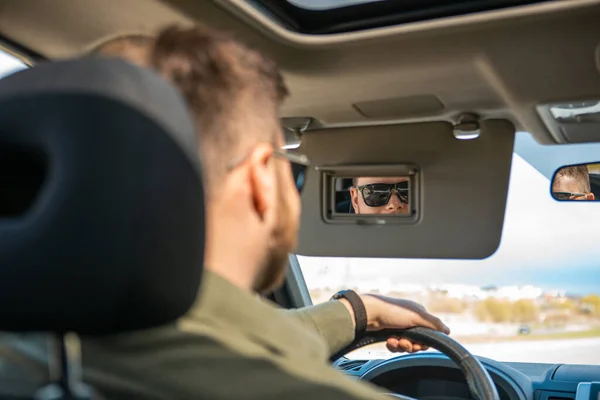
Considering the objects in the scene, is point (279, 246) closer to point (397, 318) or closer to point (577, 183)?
point (397, 318)

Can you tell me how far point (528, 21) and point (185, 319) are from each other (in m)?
1.52

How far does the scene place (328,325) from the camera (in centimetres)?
224

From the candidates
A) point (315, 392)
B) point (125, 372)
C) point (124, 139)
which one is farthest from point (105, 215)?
point (315, 392)

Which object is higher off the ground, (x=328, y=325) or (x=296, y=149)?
(x=296, y=149)

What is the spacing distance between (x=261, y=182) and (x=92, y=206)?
449 millimetres

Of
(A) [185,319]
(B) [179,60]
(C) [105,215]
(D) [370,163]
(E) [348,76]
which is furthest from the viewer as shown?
(D) [370,163]

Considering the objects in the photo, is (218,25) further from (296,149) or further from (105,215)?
(105,215)

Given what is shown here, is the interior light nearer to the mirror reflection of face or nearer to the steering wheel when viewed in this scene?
the mirror reflection of face

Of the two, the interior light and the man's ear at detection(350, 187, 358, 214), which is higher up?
the interior light

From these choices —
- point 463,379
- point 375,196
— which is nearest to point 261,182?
point 375,196

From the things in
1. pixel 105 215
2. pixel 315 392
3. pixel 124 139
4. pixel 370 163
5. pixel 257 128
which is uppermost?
pixel 370 163

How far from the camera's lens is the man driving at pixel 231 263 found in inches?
38.2

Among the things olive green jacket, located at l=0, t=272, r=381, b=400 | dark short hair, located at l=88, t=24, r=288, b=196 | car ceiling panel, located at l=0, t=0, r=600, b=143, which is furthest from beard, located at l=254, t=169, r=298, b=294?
car ceiling panel, located at l=0, t=0, r=600, b=143

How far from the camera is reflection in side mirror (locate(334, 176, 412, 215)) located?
3.05m
